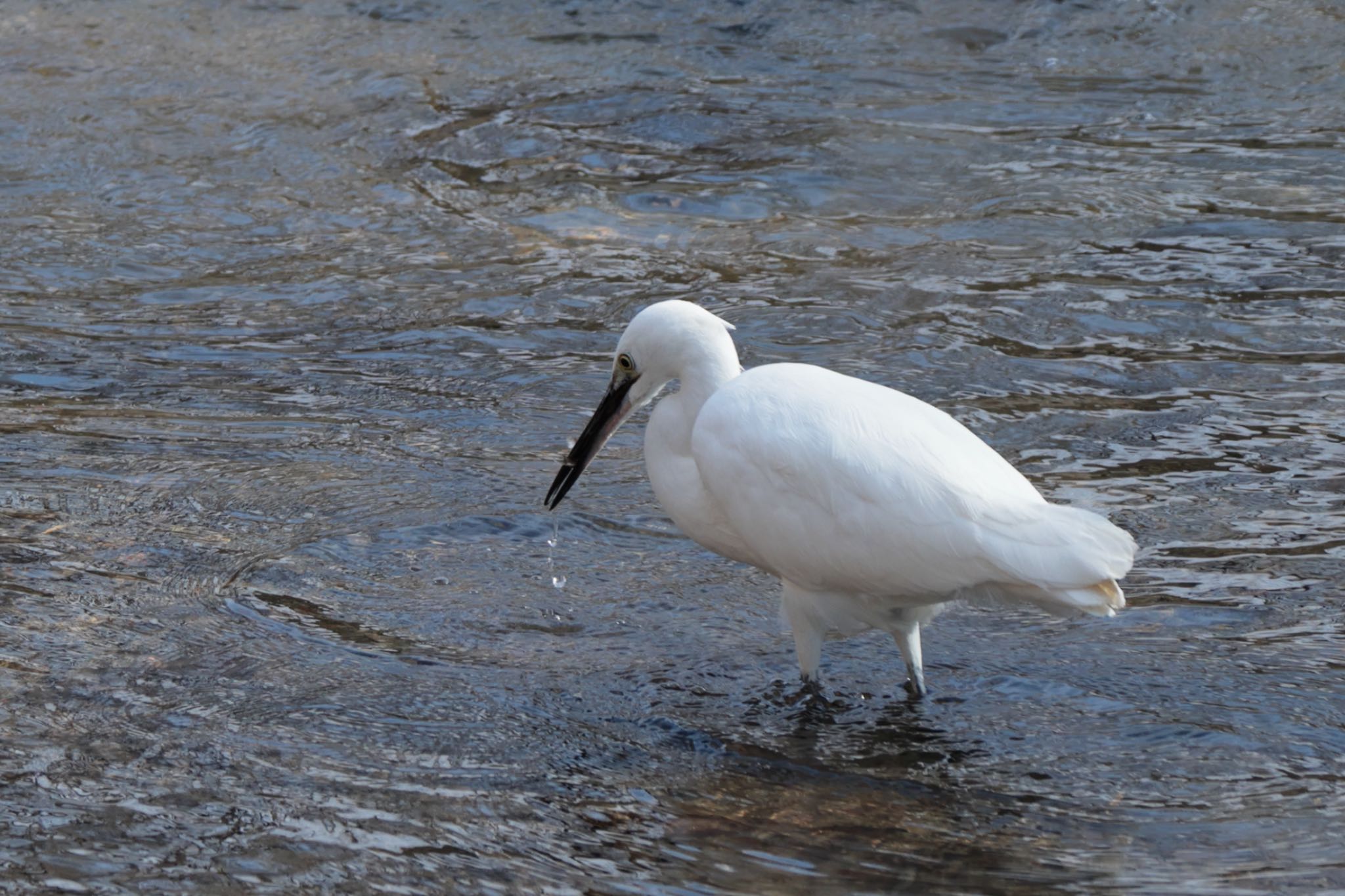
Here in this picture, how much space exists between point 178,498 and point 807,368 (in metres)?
2.28

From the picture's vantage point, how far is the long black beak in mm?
5031

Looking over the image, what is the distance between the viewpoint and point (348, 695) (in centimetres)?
433

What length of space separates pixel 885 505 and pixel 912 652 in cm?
49

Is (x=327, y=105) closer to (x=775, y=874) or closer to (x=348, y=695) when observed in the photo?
(x=348, y=695)

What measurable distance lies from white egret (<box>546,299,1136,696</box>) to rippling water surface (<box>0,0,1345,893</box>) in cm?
31

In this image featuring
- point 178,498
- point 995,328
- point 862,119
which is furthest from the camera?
point 862,119

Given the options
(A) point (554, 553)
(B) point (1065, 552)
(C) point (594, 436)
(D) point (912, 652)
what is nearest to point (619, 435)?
(A) point (554, 553)

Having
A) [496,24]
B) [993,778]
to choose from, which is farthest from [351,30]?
[993,778]

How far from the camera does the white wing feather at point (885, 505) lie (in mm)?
4098

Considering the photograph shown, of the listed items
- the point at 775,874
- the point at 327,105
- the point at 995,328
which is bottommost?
the point at 775,874

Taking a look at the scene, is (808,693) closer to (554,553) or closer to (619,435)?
(554,553)

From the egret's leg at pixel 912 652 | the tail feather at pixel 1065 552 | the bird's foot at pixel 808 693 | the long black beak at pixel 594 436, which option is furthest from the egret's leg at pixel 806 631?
the long black beak at pixel 594 436

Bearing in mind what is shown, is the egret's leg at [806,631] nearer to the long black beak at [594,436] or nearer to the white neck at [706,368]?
the white neck at [706,368]

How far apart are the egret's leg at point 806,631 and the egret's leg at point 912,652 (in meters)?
0.22
